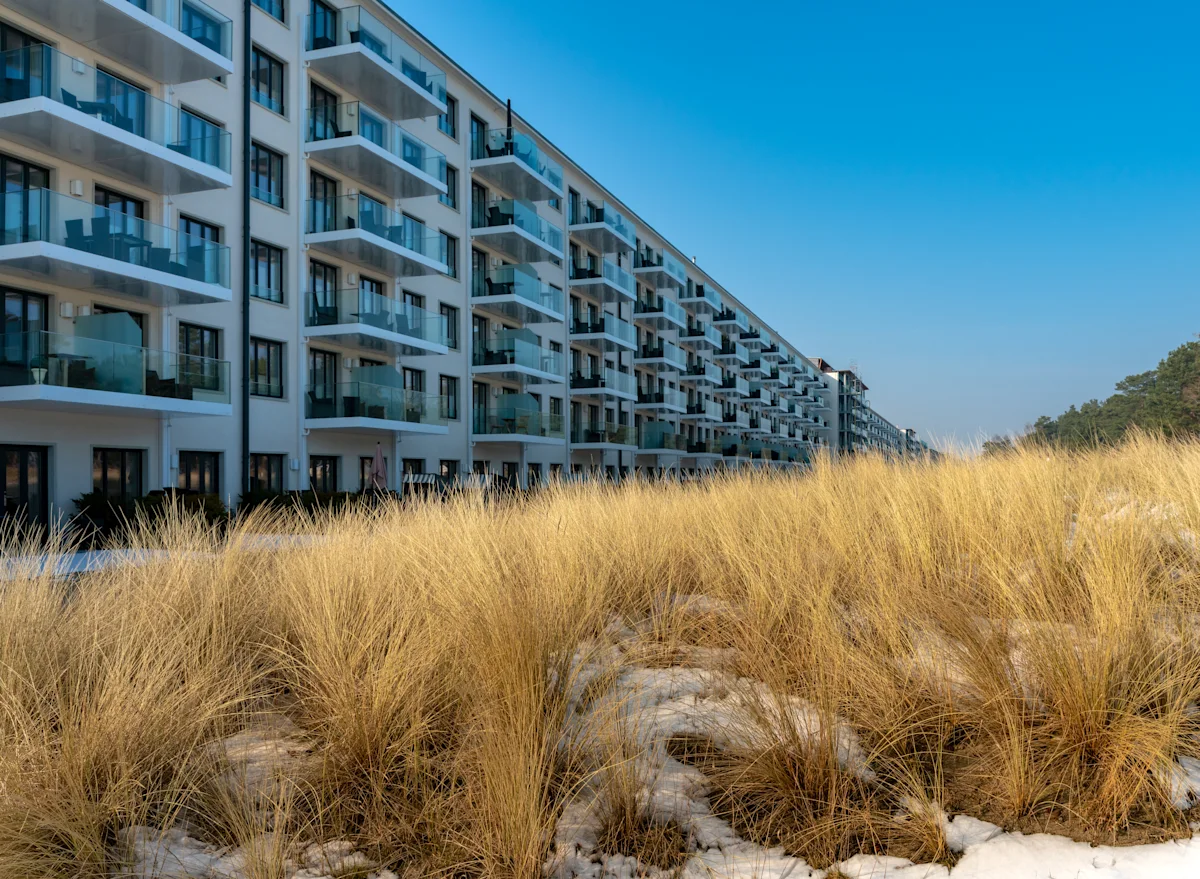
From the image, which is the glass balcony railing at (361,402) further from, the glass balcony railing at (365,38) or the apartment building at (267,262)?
the glass balcony railing at (365,38)

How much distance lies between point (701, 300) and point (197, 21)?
45.0 meters

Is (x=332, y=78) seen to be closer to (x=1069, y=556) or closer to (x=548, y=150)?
(x=548, y=150)

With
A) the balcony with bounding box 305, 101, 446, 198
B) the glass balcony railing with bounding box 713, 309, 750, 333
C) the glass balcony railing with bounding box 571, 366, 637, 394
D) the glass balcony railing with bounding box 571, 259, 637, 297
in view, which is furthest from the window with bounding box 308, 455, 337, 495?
the glass balcony railing with bounding box 713, 309, 750, 333

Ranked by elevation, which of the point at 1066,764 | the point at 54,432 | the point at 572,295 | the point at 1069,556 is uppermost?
the point at 572,295

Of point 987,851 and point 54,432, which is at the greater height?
point 54,432

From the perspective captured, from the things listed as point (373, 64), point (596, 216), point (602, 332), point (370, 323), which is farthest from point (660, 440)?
point (373, 64)

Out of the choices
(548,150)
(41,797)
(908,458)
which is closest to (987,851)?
(41,797)

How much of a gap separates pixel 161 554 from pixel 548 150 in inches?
1418

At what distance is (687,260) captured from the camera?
198 ft

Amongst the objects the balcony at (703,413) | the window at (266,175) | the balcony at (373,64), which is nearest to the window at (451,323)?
the balcony at (373,64)

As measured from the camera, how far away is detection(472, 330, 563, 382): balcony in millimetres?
31719

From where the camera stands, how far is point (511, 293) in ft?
105

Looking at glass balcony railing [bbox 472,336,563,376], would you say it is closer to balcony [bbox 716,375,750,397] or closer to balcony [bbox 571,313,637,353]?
balcony [bbox 571,313,637,353]

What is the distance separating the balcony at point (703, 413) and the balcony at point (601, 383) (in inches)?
457
